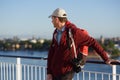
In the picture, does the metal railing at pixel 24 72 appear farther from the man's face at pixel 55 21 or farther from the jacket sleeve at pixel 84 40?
the man's face at pixel 55 21

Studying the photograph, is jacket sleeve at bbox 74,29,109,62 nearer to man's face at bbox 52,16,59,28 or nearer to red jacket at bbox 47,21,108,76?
red jacket at bbox 47,21,108,76

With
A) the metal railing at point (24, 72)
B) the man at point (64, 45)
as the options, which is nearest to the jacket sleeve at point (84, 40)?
the man at point (64, 45)

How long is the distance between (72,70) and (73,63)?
0.12 meters

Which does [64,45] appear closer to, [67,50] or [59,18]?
[67,50]

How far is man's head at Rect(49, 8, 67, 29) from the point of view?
13.4 ft

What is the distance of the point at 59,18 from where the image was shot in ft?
13.4

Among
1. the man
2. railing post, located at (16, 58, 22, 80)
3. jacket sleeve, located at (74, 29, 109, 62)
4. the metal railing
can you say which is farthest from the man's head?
railing post, located at (16, 58, 22, 80)

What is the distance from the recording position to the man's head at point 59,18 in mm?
4074

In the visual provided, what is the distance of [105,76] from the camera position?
515 cm

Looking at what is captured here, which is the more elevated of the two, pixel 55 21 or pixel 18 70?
pixel 55 21

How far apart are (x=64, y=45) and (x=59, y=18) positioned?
1.01 ft

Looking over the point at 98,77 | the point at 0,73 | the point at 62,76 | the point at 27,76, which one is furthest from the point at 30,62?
the point at 62,76

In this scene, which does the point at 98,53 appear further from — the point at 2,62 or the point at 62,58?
the point at 2,62

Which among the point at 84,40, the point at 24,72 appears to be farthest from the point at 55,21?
the point at 24,72
